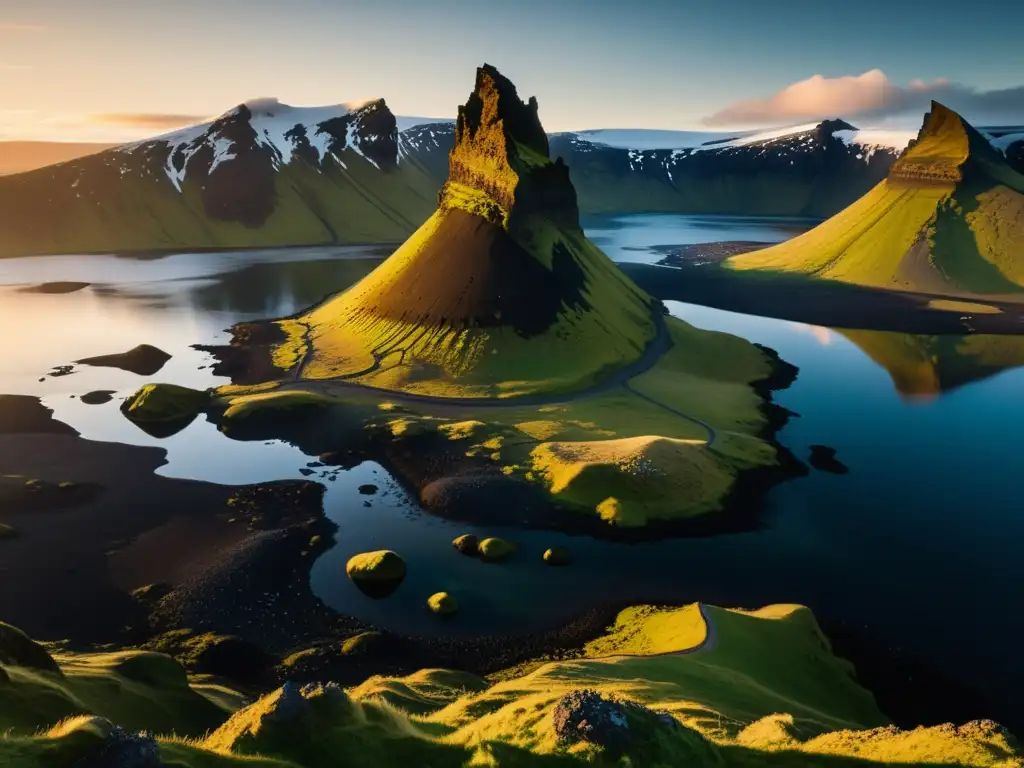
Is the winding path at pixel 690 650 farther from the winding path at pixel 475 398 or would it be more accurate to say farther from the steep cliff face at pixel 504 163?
the steep cliff face at pixel 504 163

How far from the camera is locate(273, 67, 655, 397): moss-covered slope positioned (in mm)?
122500

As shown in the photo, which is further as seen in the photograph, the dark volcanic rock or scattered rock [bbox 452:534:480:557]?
the dark volcanic rock

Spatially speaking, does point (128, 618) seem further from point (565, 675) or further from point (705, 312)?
point (705, 312)

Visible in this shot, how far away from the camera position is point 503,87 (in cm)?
15538

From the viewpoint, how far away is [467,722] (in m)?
34.4

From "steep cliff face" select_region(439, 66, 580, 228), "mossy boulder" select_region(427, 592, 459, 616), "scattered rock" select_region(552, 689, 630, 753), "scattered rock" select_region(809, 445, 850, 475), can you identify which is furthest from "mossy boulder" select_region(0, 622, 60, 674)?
"steep cliff face" select_region(439, 66, 580, 228)

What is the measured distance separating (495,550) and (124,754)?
45041 mm

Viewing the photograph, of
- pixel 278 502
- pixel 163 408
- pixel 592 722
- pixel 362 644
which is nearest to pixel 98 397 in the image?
pixel 163 408

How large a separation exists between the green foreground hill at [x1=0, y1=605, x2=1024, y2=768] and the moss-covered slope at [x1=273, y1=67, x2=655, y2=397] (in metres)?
74.3

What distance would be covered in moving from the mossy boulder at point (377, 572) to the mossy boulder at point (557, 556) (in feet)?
48.4

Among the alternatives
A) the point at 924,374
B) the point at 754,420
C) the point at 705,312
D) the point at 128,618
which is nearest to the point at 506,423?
the point at 754,420

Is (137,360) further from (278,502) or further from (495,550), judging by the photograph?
(495,550)

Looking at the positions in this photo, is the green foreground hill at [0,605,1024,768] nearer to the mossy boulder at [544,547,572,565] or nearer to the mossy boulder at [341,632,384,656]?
the mossy boulder at [341,632,384,656]

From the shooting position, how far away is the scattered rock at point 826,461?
8512 centimetres
